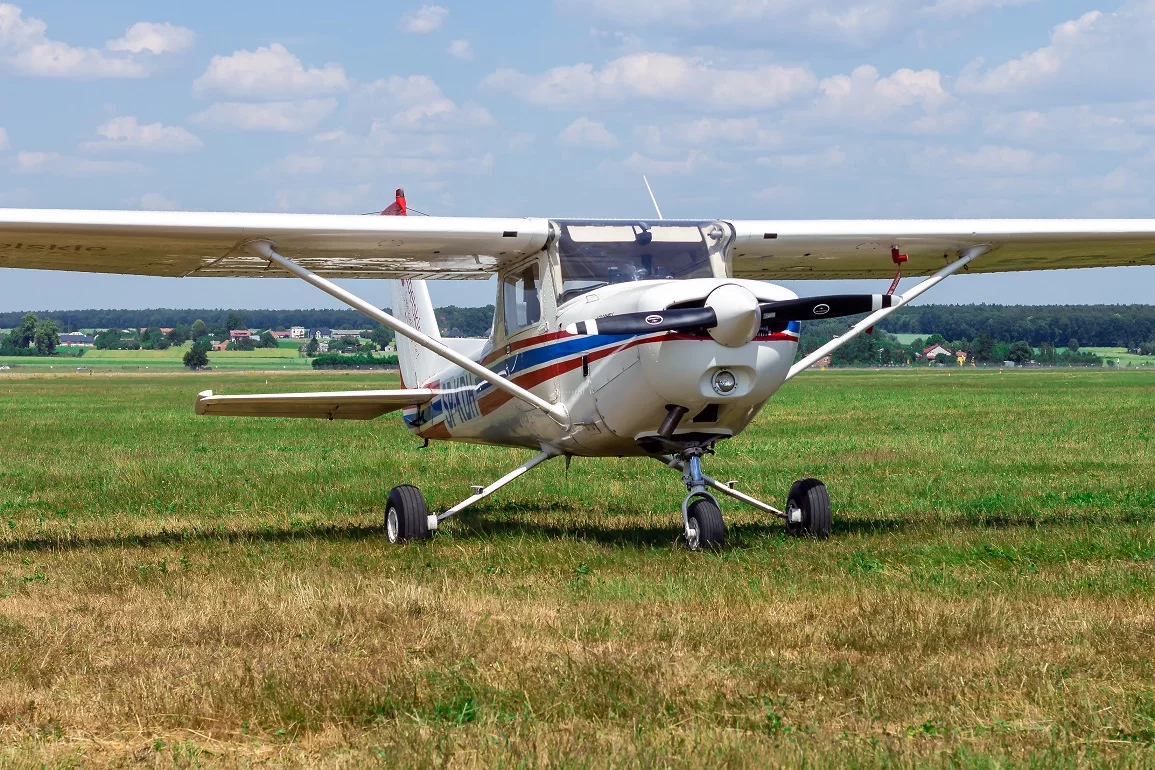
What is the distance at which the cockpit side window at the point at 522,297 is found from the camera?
35.8ft

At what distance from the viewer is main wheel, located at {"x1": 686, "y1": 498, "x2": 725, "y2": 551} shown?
9.67 metres

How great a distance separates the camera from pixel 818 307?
9195mm

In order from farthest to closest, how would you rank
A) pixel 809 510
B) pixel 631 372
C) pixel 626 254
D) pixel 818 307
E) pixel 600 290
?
pixel 809 510 < pixel 626 254 < pixel 600 290 < pixel 631 372 < pixel 818 307

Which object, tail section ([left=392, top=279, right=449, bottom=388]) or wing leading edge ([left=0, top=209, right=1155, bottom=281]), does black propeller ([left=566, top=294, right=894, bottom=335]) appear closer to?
wing leading edge ([left=0, top=209, right=1155, bottom=281])

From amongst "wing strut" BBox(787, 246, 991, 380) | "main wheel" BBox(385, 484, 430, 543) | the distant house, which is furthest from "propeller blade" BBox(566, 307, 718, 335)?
the distant house

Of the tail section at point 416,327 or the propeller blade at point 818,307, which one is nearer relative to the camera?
the propeller blade at point 818,307

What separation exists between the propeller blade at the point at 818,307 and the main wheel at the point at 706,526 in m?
1.49

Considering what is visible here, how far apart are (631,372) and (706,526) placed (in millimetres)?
1214

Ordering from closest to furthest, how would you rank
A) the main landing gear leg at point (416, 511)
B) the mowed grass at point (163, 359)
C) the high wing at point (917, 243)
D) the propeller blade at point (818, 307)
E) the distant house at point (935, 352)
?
the propeller blade at point (818, 307) → the main landing gear leg at point (416, 511) → the high wing at point (917, 243) → the distant house at point (935, 352) → the mowed grass at point (163, 359)

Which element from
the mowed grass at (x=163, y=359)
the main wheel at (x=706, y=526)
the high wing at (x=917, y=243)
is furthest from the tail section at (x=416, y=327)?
the mowed grass at (x=163, y=359)

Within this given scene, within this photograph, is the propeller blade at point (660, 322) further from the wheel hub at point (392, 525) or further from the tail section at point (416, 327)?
the tail section at point (416, 327)

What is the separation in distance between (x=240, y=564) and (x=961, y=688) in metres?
5.84

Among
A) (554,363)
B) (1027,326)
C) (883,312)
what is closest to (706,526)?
(554,363)

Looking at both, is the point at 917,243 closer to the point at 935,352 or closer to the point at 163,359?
the point at 935,352
